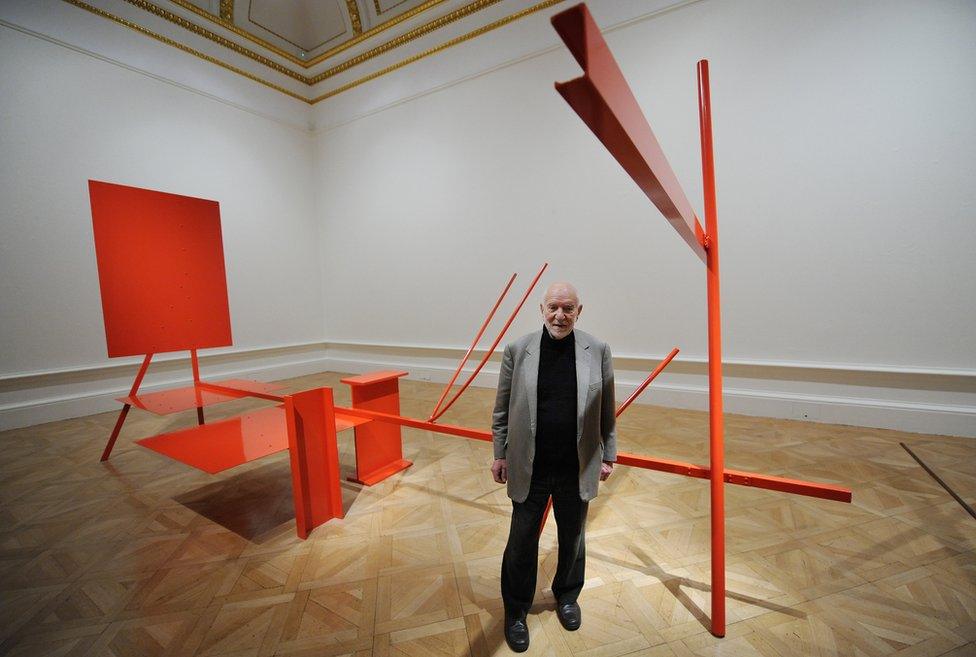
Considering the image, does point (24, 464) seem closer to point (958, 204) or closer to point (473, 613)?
point (473, 613)

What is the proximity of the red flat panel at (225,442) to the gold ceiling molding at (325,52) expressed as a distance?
5.91 m

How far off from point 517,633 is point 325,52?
8098mm

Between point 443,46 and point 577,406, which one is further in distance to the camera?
point 443,46

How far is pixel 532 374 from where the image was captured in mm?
1393

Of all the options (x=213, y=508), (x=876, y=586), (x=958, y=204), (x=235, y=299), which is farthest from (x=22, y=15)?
(x=958, y=204)

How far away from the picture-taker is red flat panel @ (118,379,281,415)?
2.84 meters

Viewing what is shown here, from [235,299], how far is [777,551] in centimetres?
664

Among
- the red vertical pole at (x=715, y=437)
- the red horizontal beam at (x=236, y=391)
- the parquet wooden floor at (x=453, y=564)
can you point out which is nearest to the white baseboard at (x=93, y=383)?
the parquet wooden floor at (x=453, y=564)

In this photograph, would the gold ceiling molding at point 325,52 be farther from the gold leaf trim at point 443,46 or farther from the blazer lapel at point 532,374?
the blazer lapel at point 532,374

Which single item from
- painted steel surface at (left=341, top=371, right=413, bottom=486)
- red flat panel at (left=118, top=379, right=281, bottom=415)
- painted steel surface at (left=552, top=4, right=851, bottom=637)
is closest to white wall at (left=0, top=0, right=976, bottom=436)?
red flat panel at (left=118, top=379, right=281, bottom=415)

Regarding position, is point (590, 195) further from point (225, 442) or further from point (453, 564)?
point (225, 442)

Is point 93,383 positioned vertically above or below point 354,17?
below

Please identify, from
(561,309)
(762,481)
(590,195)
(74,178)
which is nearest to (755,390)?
(590,195)

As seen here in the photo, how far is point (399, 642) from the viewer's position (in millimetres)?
1493
